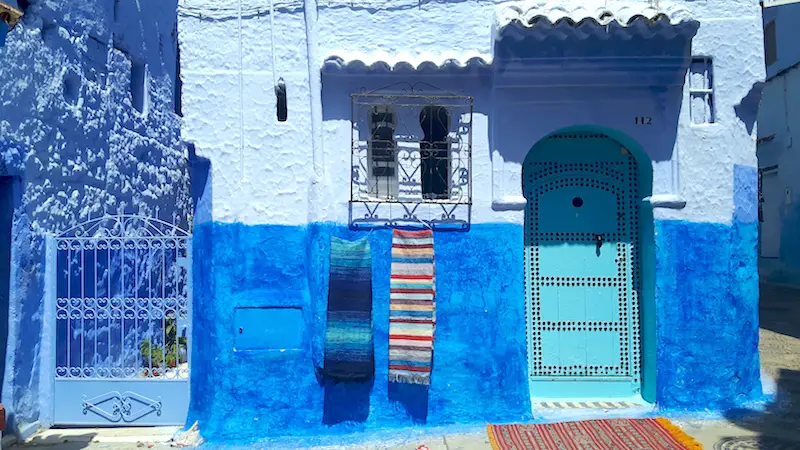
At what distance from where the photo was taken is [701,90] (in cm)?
655

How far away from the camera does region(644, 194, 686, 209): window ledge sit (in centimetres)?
644

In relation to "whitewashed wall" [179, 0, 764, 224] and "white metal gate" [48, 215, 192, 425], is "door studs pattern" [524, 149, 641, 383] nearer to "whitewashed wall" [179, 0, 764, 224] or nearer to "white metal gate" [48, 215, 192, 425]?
"whitewashed wall" [179, 0, 764, 224]

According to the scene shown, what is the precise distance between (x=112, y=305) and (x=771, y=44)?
15542mm

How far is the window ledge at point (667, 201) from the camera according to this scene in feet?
21.1

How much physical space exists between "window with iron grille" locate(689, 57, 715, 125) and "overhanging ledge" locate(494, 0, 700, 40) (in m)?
0.57

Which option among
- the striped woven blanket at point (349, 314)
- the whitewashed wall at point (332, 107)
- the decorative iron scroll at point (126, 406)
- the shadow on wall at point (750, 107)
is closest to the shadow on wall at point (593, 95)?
the whitewashed wall at point (332, 107)

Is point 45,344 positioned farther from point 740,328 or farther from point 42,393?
point 740,328

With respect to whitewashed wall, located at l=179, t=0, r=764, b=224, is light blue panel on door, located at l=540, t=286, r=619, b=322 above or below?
below

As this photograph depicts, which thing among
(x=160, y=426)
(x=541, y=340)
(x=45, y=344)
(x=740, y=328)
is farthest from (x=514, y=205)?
(x=45, y=344)

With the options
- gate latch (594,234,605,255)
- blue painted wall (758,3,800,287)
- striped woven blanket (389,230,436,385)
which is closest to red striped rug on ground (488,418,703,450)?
striped woven blanket (389,230,436,385)

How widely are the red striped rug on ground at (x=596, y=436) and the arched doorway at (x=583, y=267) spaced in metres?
0.69

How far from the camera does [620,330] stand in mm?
6840

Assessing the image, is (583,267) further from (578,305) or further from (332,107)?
(332,107)

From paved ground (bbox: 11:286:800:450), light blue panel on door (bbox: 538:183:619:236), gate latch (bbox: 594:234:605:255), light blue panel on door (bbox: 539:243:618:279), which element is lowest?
paved ground (bbox: 11:286:800:450)
